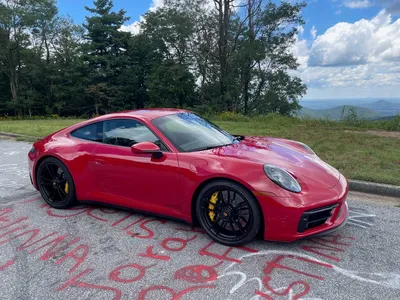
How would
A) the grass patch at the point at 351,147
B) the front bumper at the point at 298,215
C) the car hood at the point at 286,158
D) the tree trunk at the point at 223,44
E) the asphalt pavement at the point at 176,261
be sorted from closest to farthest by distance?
the asphalt pavement at the point at 176,261, the front bumper at the point at 298,215, the car hood at the point at 286,158, the grass patch at the point at 351,147, the tree trunk at the point at 223,44

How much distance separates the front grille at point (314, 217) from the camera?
2.66m

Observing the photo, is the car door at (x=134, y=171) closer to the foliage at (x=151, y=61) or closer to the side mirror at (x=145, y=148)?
the side mirror at (x=145, y=148)

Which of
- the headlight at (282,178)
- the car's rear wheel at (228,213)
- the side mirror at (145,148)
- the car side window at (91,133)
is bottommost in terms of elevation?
the car's rear wheel at (228,213)

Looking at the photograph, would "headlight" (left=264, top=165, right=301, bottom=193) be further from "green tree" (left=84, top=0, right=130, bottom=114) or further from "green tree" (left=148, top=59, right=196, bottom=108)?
"green tree" (left=84, top=0, right=130, bottom=114)

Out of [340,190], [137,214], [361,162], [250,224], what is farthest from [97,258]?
[361,162]

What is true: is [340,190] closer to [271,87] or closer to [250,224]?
[250,224]

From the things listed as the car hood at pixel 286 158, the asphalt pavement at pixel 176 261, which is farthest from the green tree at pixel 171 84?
the asphalt pavement at pixel 176 261

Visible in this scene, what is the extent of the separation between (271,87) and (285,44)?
3.51m

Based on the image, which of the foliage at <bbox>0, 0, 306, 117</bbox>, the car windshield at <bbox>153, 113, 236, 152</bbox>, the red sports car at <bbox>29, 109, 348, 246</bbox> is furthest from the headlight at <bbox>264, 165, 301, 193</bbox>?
the foliage at <bbox>0, 0, 306, 117</bbox>

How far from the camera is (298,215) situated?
104 inches

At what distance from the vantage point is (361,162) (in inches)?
221

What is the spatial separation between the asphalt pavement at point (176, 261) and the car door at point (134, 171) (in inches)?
11.2

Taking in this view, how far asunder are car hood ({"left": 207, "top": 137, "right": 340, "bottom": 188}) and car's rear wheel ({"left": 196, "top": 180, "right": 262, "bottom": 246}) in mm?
360

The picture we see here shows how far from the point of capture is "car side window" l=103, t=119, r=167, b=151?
3488 mm
